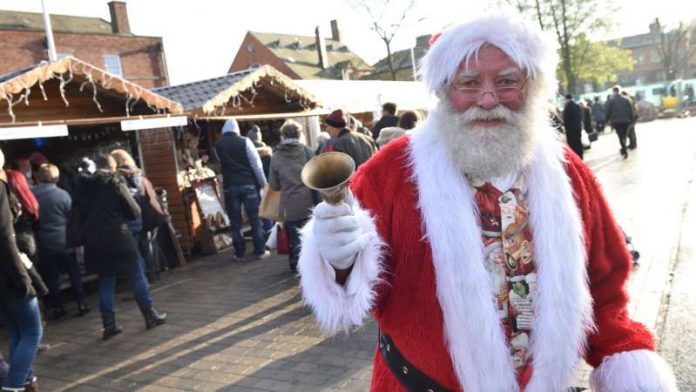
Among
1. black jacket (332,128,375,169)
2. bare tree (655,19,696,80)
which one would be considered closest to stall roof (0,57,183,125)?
black jacket (332,128,375,169)

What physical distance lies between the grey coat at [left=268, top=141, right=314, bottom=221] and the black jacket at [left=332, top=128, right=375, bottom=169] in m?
0.65

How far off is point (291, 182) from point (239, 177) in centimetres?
177

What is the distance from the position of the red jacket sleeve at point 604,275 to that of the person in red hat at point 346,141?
3.73 meters

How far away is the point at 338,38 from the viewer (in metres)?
54.2

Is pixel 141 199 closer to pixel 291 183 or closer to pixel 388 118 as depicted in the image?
pixel 291 183

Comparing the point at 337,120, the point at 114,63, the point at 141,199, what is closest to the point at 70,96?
the point at 141,199

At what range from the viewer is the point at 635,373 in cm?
164

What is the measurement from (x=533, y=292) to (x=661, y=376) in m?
0.44

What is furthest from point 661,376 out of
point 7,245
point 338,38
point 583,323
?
point 338,38

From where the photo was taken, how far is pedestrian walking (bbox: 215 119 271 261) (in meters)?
7.54

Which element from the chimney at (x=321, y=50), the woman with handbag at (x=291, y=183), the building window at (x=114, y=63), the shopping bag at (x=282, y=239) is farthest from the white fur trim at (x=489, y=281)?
the chimney at (x=321, y=50)

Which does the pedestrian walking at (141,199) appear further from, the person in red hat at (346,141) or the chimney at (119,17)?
the chimney at (119,17)

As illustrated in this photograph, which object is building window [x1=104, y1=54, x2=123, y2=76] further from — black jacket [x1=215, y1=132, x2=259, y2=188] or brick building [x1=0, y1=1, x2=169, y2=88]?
black jacket [x1=215, y1=132, x2=259, y2=188]

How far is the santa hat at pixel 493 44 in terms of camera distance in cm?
172
